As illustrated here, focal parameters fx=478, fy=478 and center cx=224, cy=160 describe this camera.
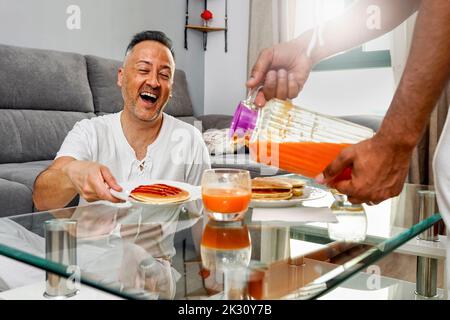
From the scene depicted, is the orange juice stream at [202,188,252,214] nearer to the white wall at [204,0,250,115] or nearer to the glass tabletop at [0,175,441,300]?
the glass tabletop at [0,175,441,300]

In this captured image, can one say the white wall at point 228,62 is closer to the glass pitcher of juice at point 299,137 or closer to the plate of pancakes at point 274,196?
the plate of pancakes at point 274,196

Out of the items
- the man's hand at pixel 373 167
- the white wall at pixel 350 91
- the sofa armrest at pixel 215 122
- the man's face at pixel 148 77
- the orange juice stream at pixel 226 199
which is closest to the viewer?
the man's hand at pixel 373 167

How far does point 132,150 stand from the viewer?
1.62 m

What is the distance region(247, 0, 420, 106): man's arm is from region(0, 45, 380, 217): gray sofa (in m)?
1.35

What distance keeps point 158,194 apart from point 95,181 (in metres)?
0.13

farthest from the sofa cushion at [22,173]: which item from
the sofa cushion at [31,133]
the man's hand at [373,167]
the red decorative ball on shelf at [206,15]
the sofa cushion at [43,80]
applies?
the red decorative ball on shelf at [206,15]

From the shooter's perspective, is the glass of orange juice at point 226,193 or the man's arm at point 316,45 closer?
the glass of orange juice at point 226,193

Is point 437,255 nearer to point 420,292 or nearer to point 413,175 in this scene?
point 420,292

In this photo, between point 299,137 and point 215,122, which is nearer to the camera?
point 299,137

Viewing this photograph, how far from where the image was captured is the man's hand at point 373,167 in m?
0.71

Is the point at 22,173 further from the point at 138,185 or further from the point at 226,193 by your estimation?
the point at 226,193

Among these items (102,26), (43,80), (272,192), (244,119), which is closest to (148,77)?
(272,192)

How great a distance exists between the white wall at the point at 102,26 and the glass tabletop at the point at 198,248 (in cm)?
218

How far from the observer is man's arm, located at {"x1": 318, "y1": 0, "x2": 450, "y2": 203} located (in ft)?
2.08
